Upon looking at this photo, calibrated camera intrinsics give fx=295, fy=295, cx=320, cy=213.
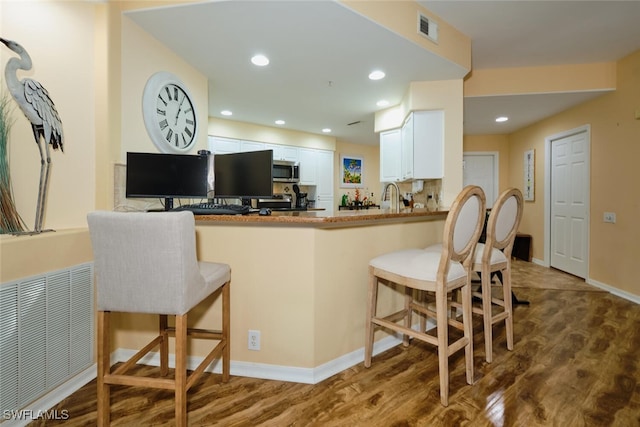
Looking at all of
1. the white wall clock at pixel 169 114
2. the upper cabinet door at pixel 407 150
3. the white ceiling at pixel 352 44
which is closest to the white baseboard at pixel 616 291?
the white ceiling at pixel 352 44

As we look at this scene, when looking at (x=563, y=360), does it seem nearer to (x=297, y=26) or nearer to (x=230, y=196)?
(x=230, y=196)

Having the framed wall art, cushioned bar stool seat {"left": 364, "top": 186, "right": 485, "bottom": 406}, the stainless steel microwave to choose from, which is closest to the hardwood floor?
cushioned bar stool seat {"left": 364, "top": 186, "right": 485, "bottom": 406}

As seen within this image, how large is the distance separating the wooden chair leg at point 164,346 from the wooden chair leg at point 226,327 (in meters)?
0.36

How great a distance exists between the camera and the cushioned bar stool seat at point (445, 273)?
1.51 metres

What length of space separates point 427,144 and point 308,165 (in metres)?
3.04

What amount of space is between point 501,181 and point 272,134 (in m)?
4.43

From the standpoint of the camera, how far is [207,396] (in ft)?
5.23

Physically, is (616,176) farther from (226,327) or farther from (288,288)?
(226,327)

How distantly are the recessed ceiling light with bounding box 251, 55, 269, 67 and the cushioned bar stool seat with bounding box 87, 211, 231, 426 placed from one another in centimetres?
193

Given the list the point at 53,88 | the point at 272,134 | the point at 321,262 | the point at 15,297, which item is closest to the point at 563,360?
the point at 321,262

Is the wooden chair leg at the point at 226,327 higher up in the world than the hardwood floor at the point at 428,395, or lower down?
higher up

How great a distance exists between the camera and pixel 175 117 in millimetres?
2496

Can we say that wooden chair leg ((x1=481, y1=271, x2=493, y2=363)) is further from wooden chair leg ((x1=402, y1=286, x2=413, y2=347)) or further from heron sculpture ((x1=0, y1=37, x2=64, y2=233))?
heron sculpture ((x1=0, y1=37, x2=64, y2=233))

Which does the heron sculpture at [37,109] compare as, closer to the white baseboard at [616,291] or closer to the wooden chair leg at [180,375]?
the wooden chair leg at [180,375]
